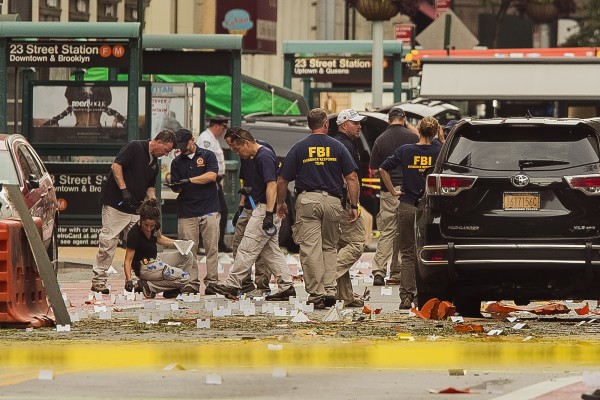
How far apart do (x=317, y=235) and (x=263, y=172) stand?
1489mm

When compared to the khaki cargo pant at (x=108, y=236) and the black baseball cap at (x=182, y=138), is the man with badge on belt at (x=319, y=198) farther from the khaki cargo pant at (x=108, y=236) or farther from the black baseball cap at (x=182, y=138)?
the khaki cargo pant at (x=108, y=236)

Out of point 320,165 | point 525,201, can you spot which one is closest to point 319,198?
point 320,165

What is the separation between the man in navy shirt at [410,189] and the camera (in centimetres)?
1698

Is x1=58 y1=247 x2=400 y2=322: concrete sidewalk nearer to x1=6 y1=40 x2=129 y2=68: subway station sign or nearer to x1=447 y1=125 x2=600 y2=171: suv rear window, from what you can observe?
x1=447 y1=125 x2=600 y2=171: suv rear window

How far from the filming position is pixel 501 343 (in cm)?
1271

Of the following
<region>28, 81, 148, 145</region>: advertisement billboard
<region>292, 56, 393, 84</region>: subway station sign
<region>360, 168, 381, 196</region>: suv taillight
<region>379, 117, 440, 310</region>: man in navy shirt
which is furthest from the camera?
<region>292, 56, 393, 84</region>: subway station sign

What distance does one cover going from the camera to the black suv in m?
14.5

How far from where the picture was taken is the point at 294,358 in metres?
11.9

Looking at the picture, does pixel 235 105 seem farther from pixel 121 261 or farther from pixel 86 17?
pixel 86 17

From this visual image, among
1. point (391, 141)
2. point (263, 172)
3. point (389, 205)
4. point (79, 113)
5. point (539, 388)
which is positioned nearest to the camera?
point (539, 388)

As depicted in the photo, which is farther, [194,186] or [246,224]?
[194,186]

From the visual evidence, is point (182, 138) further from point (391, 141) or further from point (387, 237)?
point (387, 237)

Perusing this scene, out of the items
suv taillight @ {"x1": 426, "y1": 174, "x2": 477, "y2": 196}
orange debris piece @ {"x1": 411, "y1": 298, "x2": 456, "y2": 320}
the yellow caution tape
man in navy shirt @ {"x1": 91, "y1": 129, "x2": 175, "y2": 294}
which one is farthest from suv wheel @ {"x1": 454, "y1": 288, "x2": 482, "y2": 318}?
man in navy shirt @ {"x1": 91, "y1": 129, "x2": 175, "y2": 294}

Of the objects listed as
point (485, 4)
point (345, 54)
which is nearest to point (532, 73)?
point (345, 54)
